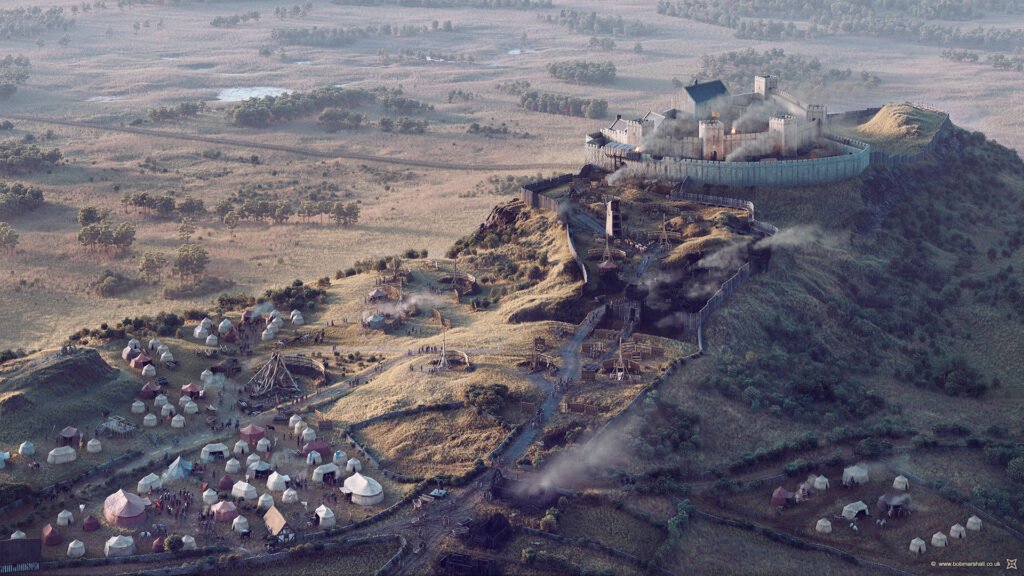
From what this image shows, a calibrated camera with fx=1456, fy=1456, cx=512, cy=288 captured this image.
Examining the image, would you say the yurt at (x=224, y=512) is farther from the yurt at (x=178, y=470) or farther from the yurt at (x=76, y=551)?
the yurt at (x=76, y=551)

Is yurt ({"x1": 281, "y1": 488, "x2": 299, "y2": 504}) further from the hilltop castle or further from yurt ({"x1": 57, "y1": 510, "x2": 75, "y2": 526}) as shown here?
the hilltop castle

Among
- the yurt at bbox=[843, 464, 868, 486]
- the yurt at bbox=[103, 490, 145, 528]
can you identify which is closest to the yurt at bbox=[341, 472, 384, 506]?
the yurt at bbox=[103, 490, 145, 528]

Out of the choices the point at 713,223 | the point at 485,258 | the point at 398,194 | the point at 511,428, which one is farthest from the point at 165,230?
the point at 511,428

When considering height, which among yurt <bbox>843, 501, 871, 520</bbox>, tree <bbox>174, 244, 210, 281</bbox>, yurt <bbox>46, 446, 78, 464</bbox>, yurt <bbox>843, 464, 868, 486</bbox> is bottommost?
yurt <bbox>843, 501, 871, 520</bbox>

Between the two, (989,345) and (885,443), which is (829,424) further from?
(989,345)

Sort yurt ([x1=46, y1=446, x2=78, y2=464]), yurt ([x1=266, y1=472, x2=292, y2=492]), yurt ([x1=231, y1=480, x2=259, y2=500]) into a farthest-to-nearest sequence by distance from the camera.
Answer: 1. yurt ([x1=46, y1=446, x2=78, y2=464])
2. yurt ([x1=266, y1=472, x2=292, y2=492])
3. yurt ([x1=231, y1=480, x2=259, y2=500])

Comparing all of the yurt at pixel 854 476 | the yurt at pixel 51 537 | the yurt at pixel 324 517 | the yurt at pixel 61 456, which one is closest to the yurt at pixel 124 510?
the yurt at pixel 51 537

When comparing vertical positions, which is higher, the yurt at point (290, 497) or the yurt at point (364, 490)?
the yurt at point (364, 490)
